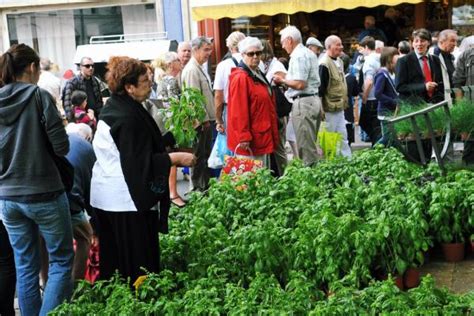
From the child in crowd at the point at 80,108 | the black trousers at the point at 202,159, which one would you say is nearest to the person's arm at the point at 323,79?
the black trousers at the point at 202,159

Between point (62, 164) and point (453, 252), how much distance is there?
2.75m

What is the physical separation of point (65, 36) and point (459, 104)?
13792 millimetres

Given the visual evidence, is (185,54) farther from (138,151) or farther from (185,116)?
(138,151)

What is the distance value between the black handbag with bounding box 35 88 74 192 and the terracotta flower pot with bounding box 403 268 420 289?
2.25 m

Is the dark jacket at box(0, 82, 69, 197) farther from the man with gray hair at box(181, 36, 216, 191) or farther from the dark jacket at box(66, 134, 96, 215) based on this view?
the man with gray hair at box(181, 36, 216, 191)

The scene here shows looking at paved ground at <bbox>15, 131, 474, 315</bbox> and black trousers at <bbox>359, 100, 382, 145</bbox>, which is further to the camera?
black trousers at <bbox>359, 100, 382, 145</bbox>

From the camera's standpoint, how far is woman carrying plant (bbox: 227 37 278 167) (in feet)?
28.7

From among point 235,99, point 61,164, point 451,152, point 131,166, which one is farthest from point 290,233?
point 235,99

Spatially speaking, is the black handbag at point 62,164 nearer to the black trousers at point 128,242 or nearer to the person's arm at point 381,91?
the black trousers at point 128,242

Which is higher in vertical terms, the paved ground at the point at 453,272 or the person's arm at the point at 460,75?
the person's arm at the point at 460,75

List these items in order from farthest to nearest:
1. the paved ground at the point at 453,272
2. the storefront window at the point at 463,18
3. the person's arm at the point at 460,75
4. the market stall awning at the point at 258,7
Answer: the storefront window at the point at 463,18 < the market stall awning at the point at 258,7 < the person's arm at the point at 460,75 < the paved ground at the point at 453,272

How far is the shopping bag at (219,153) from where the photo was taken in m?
9.60

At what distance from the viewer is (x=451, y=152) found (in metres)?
7.62

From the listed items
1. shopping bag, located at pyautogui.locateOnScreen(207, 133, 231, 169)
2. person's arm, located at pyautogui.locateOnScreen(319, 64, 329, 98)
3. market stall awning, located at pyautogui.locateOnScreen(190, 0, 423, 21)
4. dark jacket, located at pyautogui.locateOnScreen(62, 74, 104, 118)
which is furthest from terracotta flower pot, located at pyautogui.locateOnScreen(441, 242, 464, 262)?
market stall awning, located at pyautogui.locateOnScreen(190, 0, 423, 21)
